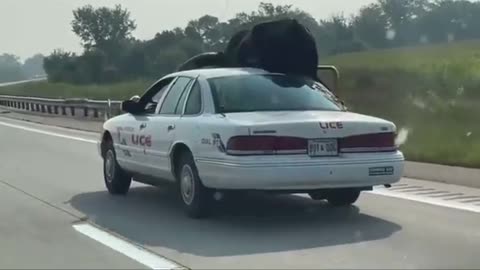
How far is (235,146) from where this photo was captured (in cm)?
926

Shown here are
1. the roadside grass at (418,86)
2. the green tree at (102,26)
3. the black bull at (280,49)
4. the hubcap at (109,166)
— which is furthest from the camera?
the green tree at (102,26)

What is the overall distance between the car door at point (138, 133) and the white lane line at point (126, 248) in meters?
1.48

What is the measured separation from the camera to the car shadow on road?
28.5 ft

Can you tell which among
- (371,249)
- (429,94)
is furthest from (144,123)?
(429,94)

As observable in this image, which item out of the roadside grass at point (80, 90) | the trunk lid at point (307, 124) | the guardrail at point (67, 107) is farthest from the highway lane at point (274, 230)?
the roadside grass at point (80, 90)

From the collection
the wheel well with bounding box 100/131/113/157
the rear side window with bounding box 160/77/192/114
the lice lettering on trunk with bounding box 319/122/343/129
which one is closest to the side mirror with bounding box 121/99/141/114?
the rear side window with bounding box 160/77/192/114

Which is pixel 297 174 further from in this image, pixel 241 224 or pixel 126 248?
pixel 126 248

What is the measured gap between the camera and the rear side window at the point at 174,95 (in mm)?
10984

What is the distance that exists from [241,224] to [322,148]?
124 centimetres

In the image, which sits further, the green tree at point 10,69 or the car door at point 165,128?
the green tree at point 10,69

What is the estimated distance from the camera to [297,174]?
30.1ft

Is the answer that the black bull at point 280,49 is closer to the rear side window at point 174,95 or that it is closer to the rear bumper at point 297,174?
the rear side window at point 174,95

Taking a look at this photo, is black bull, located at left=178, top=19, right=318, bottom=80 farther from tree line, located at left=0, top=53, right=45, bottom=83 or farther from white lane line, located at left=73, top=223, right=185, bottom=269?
tree line, located at left=0, top=53, right=45, bottom=83

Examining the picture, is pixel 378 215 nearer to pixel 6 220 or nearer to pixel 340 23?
pixel 6 220
